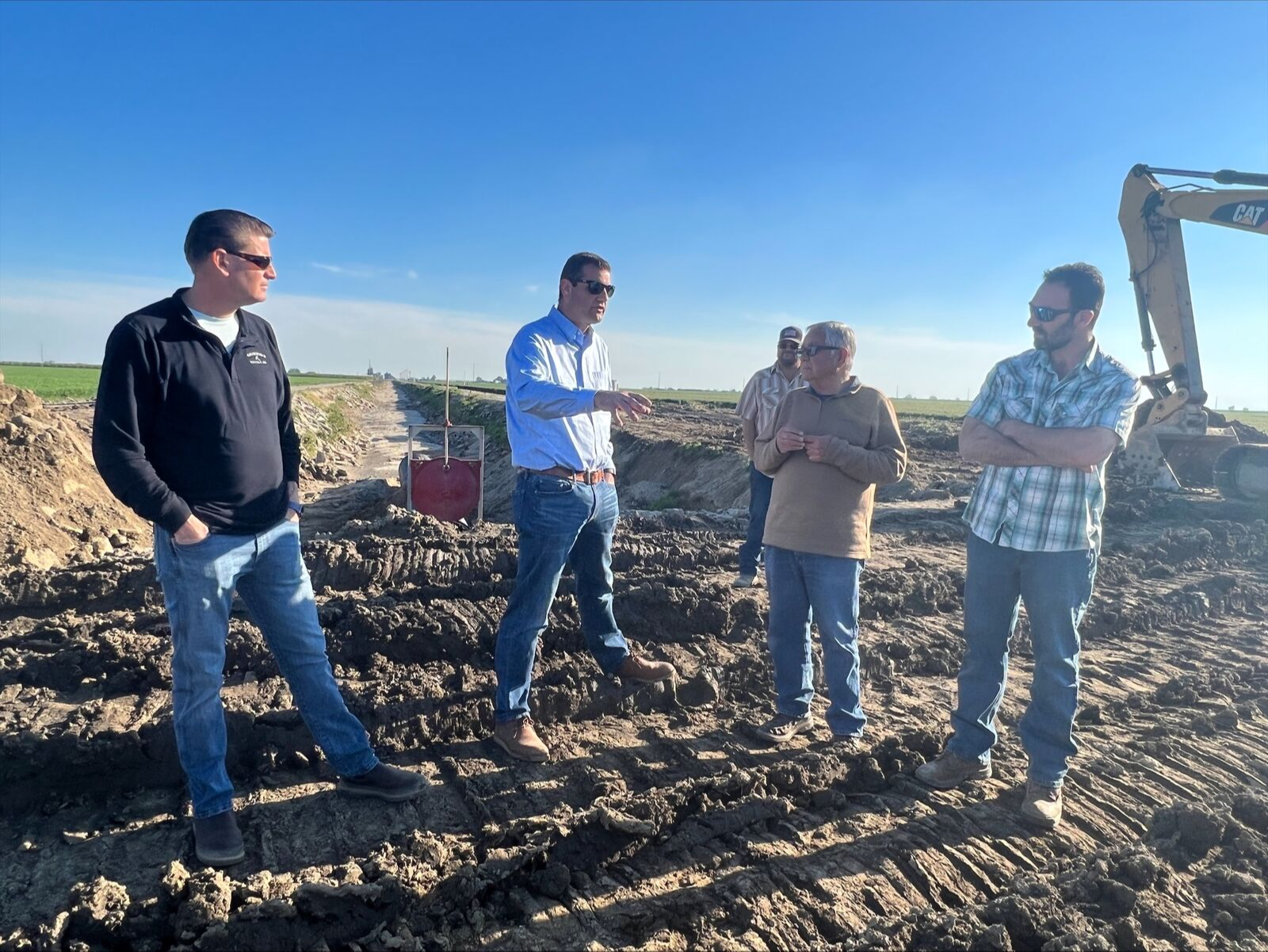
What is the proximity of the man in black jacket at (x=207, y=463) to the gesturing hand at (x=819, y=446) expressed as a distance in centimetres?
233

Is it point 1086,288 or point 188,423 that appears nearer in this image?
point 188,423

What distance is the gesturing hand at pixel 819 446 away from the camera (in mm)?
3475

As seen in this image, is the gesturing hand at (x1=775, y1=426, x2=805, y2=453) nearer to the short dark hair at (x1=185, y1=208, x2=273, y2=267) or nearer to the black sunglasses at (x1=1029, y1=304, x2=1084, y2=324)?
the black sunglasses at (x1=1029, y1=304, x2=1084, y2=324)

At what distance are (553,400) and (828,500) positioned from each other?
4.65 ft

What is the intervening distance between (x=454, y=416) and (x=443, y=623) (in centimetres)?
3197

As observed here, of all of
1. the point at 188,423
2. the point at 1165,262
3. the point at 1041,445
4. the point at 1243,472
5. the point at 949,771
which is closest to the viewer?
the point at 188,423

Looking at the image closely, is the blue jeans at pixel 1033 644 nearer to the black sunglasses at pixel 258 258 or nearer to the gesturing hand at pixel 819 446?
the gesturing hand at pixel 819 446

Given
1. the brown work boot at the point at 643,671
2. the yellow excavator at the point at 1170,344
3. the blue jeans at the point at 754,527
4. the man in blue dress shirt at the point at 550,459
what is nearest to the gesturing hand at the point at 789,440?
the man in blue dress shirt at the point at 550,459

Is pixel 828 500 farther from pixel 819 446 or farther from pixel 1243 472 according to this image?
pixel 1243 472

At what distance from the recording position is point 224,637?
9.05 ft

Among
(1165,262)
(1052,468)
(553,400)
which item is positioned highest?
(1165,262)

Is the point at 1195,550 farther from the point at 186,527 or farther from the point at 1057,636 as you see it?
the point at 186,527

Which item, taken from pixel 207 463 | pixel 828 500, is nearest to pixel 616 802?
pixel 828 500

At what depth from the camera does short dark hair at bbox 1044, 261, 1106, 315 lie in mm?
3094
